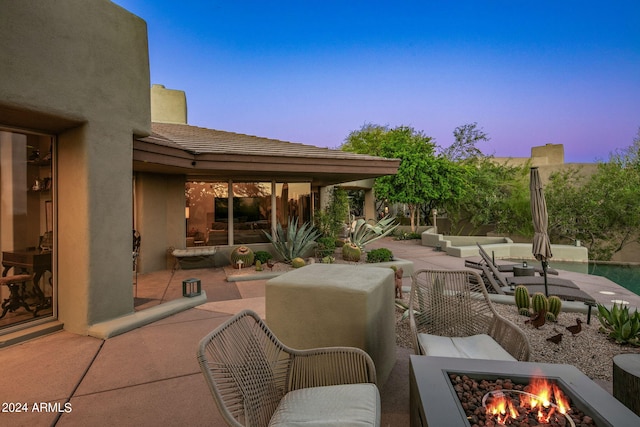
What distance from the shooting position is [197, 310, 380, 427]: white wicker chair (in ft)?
5.55

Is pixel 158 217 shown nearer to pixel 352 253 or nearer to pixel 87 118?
pixel 87 118

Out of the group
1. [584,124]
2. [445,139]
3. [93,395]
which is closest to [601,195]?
[445,139]

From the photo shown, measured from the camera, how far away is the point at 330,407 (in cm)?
186

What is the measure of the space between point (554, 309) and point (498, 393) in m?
3.54

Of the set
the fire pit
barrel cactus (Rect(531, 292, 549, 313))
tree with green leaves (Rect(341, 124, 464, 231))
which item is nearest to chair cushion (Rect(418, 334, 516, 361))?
the fire pit

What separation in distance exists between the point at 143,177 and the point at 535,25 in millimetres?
22405

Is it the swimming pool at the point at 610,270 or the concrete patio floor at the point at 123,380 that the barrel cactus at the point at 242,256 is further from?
the swimming pool at the point at 610,270

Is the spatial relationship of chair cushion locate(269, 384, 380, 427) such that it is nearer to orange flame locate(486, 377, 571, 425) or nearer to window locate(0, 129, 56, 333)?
orange flame locate(486, 377, 571, 425)

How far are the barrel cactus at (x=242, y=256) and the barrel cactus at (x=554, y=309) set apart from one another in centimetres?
651

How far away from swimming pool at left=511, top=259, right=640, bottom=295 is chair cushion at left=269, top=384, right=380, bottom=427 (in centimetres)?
1106

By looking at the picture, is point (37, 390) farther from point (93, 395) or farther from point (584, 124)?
point (584, 124)

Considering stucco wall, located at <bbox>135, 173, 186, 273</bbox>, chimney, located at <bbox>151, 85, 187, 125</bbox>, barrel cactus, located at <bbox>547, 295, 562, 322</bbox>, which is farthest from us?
chimney, located at <bbox>151, 85, 187, 125</bbox>


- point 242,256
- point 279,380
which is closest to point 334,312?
point 279,380

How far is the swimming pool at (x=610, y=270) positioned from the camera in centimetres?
988
